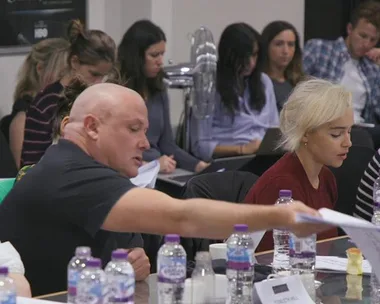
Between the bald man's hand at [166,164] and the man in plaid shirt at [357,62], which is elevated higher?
the man in plaid shirt at [357,62]

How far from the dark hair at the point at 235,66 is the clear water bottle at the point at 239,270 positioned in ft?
11.9

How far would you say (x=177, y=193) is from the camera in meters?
5.61

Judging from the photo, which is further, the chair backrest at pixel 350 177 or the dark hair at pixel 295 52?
the dark hair at pixel 295 52

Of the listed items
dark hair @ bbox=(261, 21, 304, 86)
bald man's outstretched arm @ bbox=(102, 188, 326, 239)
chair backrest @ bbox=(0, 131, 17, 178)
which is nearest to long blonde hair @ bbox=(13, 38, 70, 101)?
chair backrest @ bbox=(0, 131, 17, 178)

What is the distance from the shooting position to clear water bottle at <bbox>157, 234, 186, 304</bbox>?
2609 millimetres

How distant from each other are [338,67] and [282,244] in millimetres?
4126

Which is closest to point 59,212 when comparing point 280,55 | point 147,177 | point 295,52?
point 147,177

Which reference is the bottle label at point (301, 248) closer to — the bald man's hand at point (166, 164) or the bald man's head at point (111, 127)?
the bald man's head at point (111, 127)

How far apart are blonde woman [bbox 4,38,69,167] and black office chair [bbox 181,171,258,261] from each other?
5.68 ft

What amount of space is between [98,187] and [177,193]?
277cm

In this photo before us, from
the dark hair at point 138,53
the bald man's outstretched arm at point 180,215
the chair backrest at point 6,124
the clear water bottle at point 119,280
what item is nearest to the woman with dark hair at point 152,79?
the dark hair at point 138,53

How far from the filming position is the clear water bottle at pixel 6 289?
2455 millimetres

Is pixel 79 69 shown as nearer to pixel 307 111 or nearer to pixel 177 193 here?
pixel 177 193

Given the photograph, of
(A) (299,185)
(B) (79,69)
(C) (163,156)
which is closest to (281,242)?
(A) (299,185)
